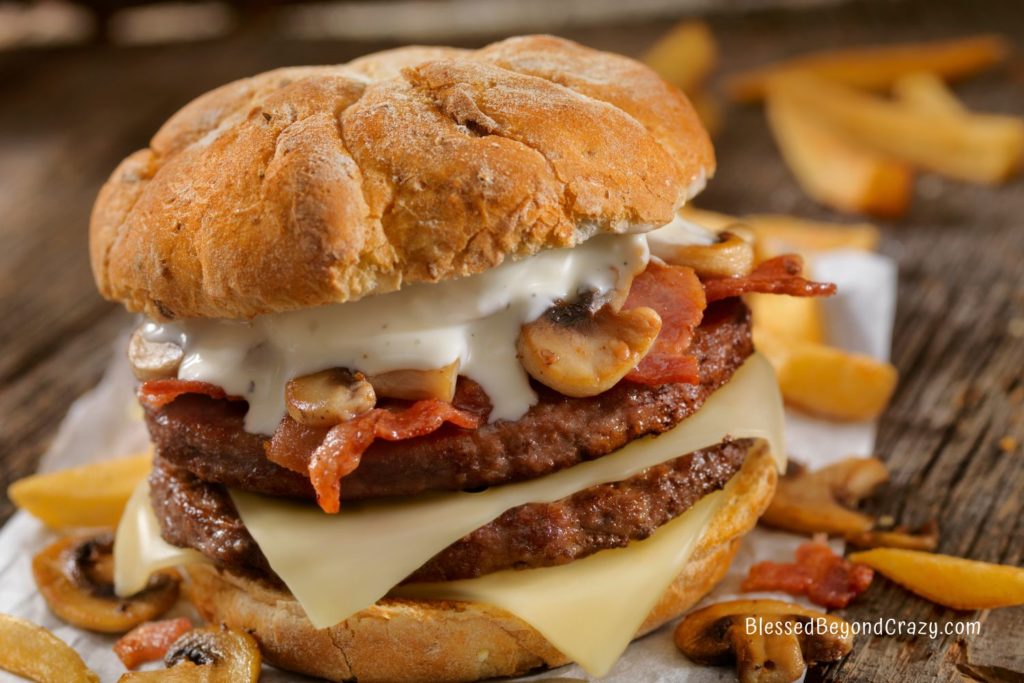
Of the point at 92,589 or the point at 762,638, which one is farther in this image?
the point at 92,589

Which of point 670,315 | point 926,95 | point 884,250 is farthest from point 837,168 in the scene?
point 670,315

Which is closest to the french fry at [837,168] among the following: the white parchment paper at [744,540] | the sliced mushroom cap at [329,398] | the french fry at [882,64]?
the french fry at [882,64]

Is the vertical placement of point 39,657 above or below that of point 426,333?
below

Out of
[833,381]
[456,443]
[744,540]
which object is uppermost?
[456,443]

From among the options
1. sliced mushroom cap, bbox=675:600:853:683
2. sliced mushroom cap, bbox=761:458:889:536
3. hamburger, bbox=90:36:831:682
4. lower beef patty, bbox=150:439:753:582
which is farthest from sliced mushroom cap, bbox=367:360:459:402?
sliced mushroom cap, bbox=761:458:889:536

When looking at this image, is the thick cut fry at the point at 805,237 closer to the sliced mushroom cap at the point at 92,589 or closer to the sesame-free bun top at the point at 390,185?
the sesame-free bun top at the point at 390,185

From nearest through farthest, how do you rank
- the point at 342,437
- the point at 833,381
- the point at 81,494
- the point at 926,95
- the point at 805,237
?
the point at 342,437 → the point at 81,494 → the point at 833,381 → the point at 805,237 → the point at 926,95

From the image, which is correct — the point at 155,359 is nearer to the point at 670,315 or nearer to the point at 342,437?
the point at 342,437
